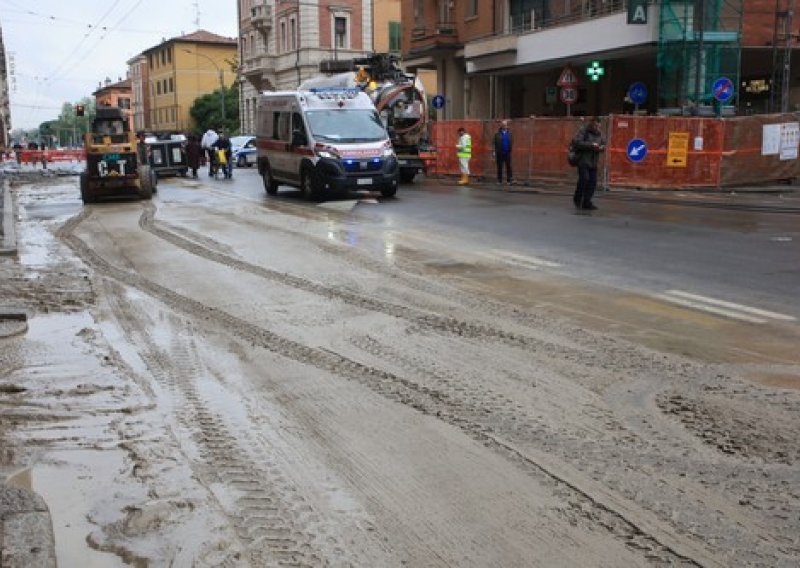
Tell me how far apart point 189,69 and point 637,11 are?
7706 cm

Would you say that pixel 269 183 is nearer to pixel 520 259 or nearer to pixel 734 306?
pixel 520 259

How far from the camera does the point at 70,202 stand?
21.8 m

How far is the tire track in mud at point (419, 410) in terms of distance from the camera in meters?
3.35

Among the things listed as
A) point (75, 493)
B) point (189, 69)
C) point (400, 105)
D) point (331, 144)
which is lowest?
point (75, 493)

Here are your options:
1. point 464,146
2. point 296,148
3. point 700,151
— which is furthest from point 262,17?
point 700,151

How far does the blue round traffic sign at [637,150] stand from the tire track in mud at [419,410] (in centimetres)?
1477

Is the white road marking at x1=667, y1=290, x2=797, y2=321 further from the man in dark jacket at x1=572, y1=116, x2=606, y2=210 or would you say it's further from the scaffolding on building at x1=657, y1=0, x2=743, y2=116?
the scaffolding on building at x1=657, y1=0, x2=743, y2=116

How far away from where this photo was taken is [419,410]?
4.98 metres

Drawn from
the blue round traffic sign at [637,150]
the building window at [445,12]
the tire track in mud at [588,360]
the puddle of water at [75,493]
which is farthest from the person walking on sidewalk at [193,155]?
the puddle of water at [75,493]

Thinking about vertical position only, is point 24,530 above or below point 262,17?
below

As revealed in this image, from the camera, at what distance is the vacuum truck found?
26.5m

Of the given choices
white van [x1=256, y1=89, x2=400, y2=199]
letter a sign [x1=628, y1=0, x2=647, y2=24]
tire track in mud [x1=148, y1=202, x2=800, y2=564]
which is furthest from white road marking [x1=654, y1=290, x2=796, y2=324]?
letter a sign [x1=628, y1=0, x2=647, y2=24]

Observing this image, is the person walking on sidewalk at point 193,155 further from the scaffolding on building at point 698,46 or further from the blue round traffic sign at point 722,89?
the blue round traffic sign at point 722,89

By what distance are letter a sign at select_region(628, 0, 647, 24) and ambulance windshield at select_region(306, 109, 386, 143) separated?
34.3 feet
